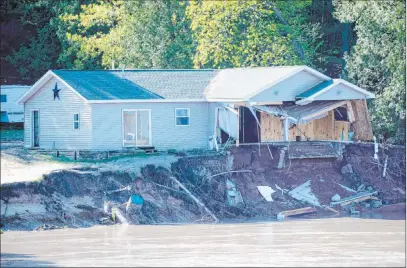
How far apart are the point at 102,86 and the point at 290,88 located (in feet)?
25.9

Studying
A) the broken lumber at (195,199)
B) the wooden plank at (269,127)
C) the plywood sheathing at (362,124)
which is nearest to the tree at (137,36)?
the wooden plank at (269,127)

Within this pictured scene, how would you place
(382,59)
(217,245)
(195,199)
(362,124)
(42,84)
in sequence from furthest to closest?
1. (382,59)
2. (362,124)
3. (42,84)
4. (195,199)
5. (217,245)

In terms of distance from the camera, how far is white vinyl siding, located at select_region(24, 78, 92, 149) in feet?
151

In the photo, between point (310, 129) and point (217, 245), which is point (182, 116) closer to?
point (310, 129)

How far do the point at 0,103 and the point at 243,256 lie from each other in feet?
96.6

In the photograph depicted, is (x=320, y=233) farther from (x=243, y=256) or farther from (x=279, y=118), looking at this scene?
(x=279, y=118)

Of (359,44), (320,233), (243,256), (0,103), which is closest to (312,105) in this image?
(359,44)

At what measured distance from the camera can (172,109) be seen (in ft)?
154

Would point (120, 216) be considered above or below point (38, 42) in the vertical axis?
below

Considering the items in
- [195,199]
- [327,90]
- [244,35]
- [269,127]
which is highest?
[244,35]

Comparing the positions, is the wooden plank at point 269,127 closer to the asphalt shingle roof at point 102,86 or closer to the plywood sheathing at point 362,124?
the plywood sheathing at point 362,124

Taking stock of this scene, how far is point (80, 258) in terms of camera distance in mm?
33156

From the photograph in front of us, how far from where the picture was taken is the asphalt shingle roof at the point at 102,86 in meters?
46.0

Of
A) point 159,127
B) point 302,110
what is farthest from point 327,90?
point 159,127
